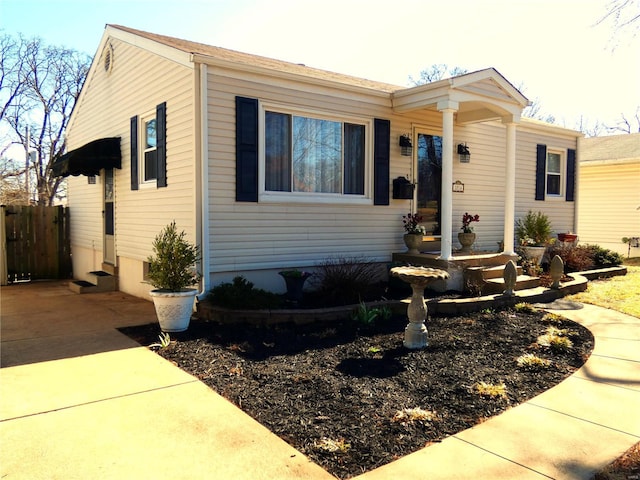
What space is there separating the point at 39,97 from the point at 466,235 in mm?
20793

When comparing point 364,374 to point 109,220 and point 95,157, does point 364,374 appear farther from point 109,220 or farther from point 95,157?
point 109,220

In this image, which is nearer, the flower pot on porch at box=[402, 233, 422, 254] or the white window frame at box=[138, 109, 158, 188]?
the white window frame at box=[138, 109, 158, 188]

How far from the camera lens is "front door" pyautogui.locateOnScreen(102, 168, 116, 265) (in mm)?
9719

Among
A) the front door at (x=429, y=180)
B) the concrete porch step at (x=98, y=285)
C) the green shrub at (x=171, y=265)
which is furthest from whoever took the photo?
the front door at (x=429, y=180)

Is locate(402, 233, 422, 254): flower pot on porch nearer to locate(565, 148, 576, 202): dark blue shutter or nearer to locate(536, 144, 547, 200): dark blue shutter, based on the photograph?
locate(536, 144, 547, 200): dark blue shutter

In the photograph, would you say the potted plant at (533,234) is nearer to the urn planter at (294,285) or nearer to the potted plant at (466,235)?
the potted plant at (466,235)

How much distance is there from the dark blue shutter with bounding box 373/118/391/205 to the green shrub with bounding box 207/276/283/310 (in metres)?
2.97

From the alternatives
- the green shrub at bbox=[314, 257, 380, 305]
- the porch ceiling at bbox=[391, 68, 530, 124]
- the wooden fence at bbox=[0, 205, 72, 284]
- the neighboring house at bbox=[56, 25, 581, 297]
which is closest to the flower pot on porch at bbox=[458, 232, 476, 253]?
the neighboring house at bbox=[56, 25, 581, 297]

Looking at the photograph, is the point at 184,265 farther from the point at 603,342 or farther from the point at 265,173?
the point at 603,342

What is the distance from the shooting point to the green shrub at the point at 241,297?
6.14 m

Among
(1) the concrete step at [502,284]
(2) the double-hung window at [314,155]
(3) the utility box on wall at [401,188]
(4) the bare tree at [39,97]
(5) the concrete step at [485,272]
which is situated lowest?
(1) the concrete step at [502,284]

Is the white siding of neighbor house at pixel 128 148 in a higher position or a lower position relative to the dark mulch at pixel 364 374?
higher

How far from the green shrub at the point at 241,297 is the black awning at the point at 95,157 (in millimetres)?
4197

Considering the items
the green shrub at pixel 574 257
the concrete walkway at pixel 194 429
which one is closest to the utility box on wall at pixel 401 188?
the green shrub at pixel 574 257
